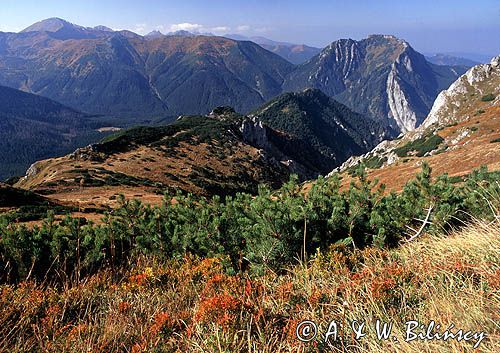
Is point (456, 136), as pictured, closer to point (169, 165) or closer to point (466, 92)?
point (466, 92)

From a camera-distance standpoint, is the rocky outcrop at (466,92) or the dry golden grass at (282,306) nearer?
the dry golden grass at (282,306)

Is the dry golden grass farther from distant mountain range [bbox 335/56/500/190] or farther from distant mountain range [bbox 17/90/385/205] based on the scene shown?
distant mountain range [bbox 335/56/500/190]

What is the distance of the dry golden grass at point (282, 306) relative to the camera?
10.6 ft

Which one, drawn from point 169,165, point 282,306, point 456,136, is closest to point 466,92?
point 456,136

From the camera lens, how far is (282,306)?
4.04 meters

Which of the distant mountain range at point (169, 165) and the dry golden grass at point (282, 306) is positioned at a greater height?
the dry golden grass at point (282, 306)

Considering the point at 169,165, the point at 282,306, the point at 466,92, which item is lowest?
the point at 169,165

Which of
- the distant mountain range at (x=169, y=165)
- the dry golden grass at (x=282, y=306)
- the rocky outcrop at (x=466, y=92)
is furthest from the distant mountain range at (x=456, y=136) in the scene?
the dry golden grass at (x=282, y=306)

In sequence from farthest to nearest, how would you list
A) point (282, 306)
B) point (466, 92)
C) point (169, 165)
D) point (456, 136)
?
point (466, 92)
point (456, 136)
point (169, 165)
point (282, 306)

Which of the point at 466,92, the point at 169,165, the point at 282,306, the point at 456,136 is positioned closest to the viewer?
the point at 282,306

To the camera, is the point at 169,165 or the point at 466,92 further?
the point at 466,92

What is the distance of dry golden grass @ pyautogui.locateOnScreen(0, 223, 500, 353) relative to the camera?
323 cm

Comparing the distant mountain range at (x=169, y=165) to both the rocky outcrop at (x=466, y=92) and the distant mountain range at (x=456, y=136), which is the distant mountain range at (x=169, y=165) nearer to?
the distant mountain range at (x=456, y=136)

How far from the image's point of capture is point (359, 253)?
18.1ft
